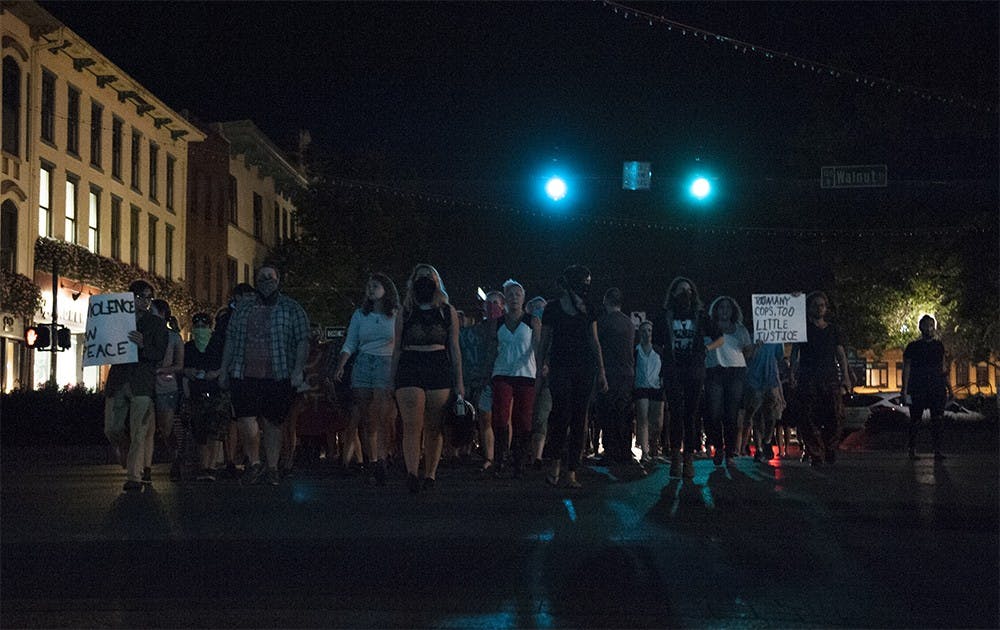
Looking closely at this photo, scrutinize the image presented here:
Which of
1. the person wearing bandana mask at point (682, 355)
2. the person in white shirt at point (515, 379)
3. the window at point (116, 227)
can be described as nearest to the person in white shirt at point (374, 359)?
the person in white shirt at point (515, 379)

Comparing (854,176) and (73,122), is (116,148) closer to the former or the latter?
(73,122)

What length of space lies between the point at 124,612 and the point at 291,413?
8.14 meters

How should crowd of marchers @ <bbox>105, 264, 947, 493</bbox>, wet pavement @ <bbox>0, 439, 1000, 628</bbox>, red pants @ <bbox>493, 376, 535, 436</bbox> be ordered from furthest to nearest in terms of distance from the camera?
red pants @ <bbox>493, 376, 535, 436</bbox>
crowd of marchers @ <bbox>105, 264, 947, 493</bbox>
wet pavement @ <bbox>0, 439, 1000, 628</bbox>

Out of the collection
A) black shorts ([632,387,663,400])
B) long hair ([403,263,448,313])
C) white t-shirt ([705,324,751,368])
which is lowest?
black shorts ([632,387,663,400])

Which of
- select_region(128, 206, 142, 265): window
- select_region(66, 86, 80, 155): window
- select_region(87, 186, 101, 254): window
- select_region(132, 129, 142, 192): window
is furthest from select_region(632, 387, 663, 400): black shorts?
select_region(132, 129, 142, 192): window

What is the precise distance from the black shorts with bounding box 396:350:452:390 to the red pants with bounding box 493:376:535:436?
225 cm

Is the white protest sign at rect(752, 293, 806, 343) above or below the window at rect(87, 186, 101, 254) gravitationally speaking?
below

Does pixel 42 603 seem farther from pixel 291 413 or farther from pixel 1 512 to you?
pixel 291 413

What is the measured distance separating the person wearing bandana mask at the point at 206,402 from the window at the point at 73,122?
88.2 feet

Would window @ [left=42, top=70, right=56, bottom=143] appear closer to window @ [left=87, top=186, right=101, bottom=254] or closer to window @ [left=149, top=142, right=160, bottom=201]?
window @ [left=87, top=186, right=101, bottom=254]

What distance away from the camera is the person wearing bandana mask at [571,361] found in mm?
12586

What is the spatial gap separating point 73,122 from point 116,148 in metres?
3.77

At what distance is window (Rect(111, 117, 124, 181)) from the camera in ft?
146

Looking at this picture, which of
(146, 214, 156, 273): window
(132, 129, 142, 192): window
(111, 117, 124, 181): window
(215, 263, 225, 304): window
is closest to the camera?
(111, 117, 124, 181): window
